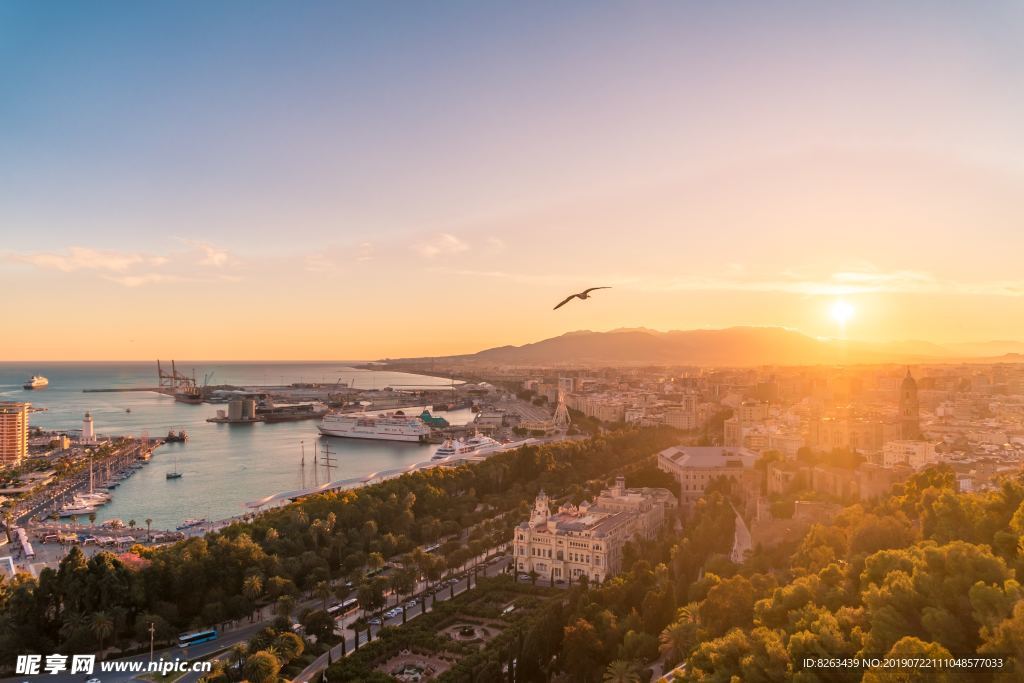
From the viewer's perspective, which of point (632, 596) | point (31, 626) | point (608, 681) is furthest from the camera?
point (632, 596)

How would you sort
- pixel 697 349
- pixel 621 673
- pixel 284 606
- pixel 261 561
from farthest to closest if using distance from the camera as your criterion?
pixel 697 349 < pixel 261 561 < pixel 284 606 < pixel 621 673

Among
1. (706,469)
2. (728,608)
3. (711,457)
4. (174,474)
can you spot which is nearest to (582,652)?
(728,608)

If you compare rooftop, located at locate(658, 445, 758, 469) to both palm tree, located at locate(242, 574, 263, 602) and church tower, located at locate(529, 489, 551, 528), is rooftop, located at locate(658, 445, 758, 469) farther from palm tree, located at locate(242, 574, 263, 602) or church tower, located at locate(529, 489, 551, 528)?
palm tree, located at locate(242, 574, 263, 602)

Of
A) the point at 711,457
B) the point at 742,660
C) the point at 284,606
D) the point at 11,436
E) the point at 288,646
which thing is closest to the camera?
the point at 742,660

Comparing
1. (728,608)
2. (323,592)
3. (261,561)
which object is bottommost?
(323,592)

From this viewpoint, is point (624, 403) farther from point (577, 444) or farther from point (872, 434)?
point (872, 434)

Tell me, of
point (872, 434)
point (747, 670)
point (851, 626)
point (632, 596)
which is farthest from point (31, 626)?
point (872, 434)

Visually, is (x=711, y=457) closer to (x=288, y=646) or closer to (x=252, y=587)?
(x=252, y=587)

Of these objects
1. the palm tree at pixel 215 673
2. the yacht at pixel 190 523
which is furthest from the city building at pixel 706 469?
the palm tree at pixel 215 673
